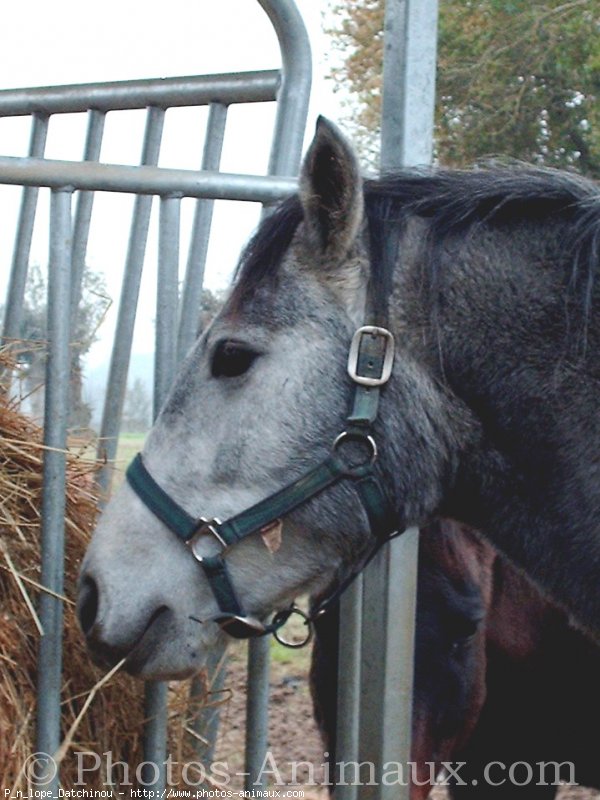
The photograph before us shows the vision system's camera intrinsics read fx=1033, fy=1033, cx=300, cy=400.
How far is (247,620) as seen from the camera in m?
1.88

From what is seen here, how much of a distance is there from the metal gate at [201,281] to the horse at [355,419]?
302 mm

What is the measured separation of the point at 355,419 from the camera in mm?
1825

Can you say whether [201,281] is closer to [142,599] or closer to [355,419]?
[355,419]

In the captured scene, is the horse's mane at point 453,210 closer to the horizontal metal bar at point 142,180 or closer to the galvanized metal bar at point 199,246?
the horizontal metal bar at point 142,180

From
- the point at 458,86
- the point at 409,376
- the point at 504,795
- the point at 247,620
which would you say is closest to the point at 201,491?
the point at 247,620

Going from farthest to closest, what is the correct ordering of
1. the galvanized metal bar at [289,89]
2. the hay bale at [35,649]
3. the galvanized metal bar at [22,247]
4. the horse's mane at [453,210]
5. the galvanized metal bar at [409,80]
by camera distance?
the galvanized metal bar at [22,247]
the galvanized metal bar at [289,89]
the galvanized metal bar at [409,80]
the hay bale at [35,649]
the horse's mane at [453,210]

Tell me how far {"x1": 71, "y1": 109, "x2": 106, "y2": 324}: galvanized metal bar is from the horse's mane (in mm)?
605

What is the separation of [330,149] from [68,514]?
1.01 meters

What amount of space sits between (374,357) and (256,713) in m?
0.94

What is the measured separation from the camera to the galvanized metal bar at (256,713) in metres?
2.31

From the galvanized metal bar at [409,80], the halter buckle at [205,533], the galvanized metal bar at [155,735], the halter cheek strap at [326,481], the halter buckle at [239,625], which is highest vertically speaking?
the galvanized metal bar at [409,80]

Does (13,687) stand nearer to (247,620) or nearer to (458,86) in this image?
(247,620)

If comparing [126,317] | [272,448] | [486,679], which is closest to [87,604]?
[272,448]

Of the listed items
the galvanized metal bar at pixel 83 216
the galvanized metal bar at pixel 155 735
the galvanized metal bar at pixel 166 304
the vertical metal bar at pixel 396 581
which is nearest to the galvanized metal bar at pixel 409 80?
the vertical metal bar at pixel 396 581
